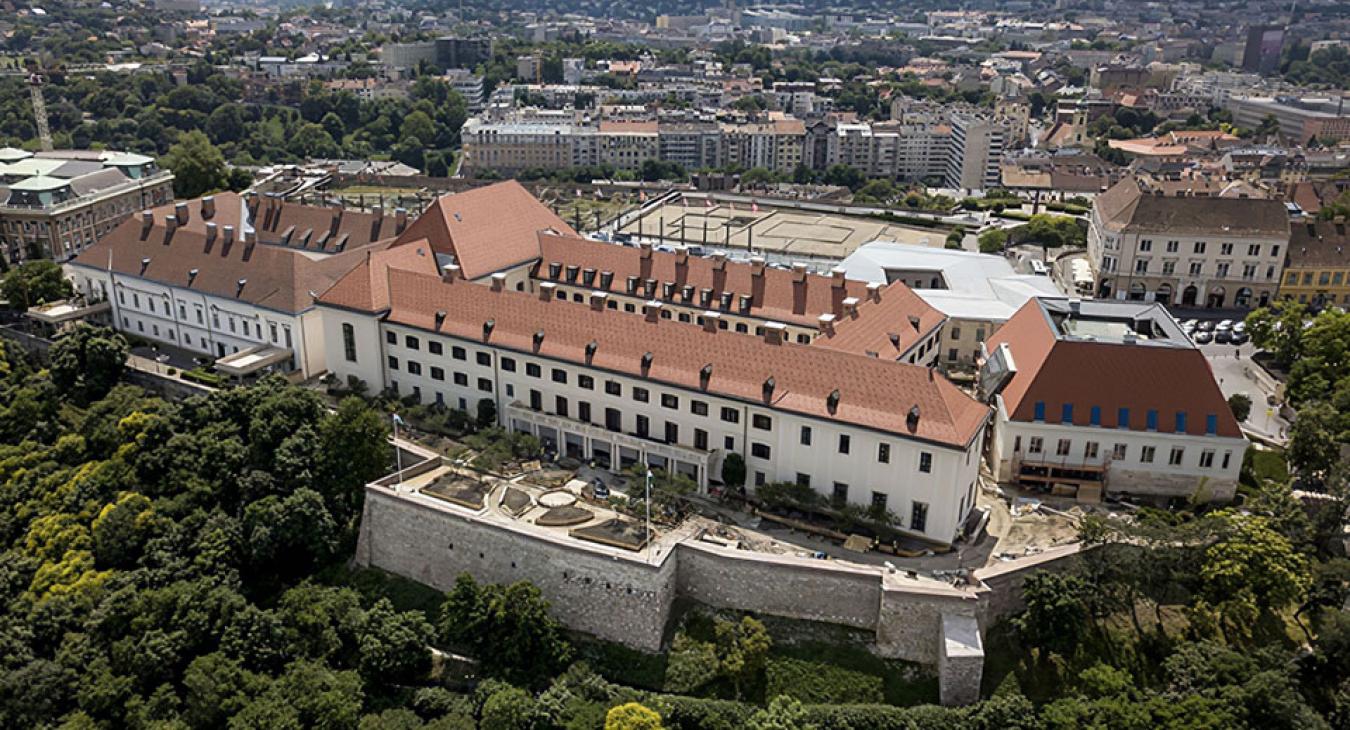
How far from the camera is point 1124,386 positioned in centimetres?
5941

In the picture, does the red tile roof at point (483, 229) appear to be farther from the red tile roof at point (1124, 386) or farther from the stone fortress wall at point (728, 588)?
the red tile roof at point (1124, 386)

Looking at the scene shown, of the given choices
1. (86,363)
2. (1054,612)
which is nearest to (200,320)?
(86,363)

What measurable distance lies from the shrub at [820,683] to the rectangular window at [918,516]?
8547mm

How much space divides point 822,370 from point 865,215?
8698 cm

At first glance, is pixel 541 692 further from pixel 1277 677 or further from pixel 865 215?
pixel 865 215

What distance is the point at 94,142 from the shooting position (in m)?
171

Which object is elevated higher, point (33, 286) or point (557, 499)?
point (33, 286)

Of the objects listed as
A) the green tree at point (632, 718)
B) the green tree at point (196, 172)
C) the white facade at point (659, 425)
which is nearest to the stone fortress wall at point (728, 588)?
the white facade at point (659, 425)

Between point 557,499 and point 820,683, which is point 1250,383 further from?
point 557,499

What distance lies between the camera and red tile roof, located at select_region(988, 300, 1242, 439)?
58.8 m

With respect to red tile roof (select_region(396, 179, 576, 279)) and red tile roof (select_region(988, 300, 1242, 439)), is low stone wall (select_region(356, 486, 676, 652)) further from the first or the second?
red tile roof (select_region(988, 300, 1242, 439))

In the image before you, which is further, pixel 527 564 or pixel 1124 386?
pixel 1124 386

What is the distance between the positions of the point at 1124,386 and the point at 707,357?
23767 mm

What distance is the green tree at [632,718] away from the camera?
Answer: 46000 millimetres
